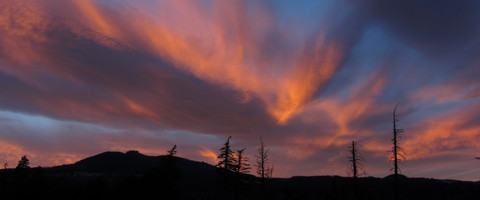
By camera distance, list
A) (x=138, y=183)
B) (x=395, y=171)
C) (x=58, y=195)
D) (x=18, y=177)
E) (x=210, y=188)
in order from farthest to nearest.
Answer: (x=210, y=188) → (x=18, y=177) → (x=58, y=195) → (x=138, y=183) → (x=395, y=171)

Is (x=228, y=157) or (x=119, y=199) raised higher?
(x=228, y=157)

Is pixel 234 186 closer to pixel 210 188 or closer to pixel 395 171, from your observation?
pixel 395 171

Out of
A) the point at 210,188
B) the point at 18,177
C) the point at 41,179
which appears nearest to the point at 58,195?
the point at 41,179

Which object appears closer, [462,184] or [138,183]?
[138,183]

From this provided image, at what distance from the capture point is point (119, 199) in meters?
51.7

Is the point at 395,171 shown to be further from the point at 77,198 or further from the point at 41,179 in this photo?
the point at 41,179

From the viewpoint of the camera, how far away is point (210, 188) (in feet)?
631

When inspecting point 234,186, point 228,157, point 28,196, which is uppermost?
point 228,157

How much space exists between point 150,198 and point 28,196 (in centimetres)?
2837

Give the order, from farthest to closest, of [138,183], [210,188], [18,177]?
[210,188], [18,177], [138,183]

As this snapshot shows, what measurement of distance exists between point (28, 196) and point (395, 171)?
62.8m

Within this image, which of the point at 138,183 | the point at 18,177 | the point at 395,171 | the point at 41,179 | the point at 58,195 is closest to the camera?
the point at 395,171

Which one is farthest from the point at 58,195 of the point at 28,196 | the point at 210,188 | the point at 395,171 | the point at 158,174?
the point at 210,188

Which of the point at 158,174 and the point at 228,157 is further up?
the point at 228,157
